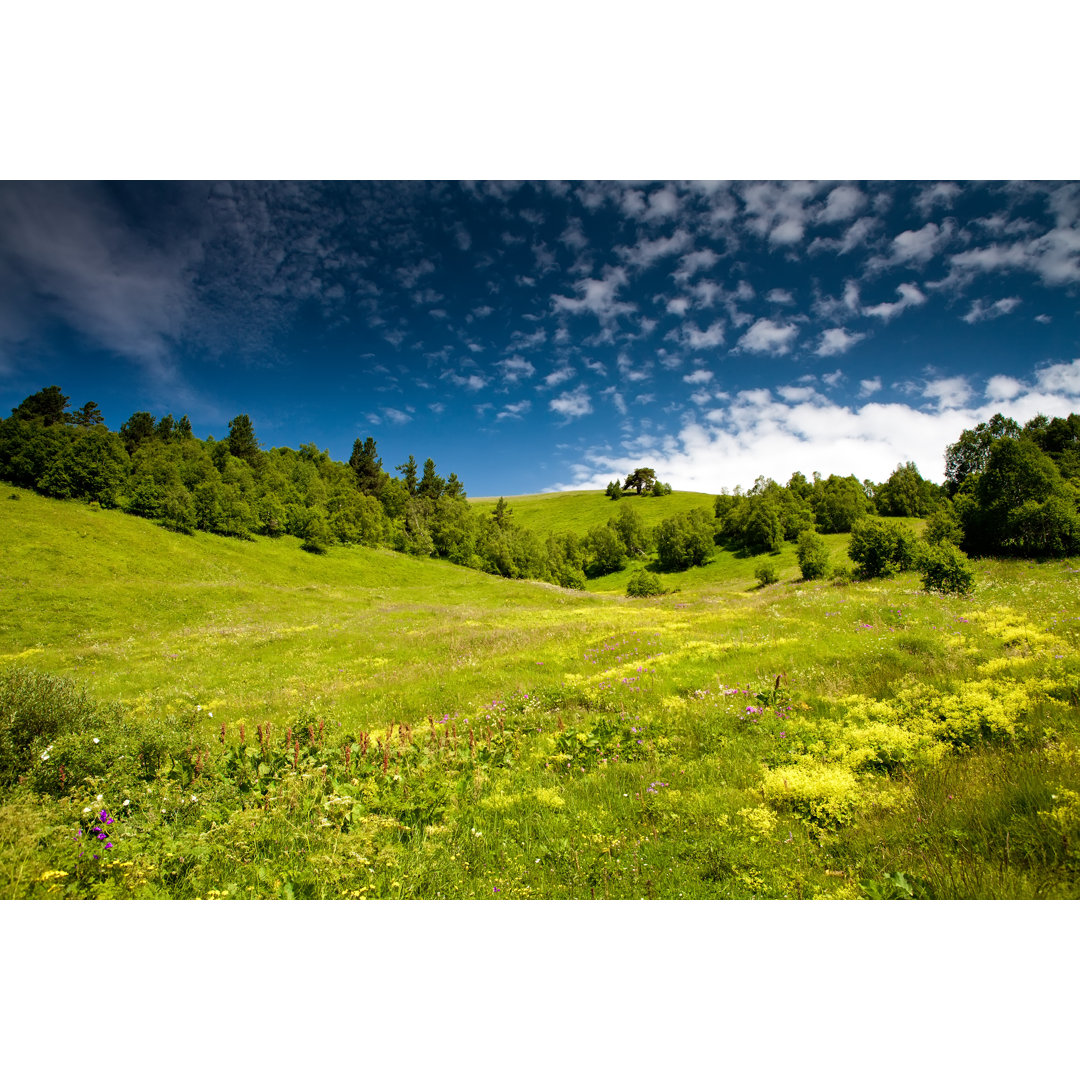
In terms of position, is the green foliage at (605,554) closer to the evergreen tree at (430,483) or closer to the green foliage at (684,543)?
the green foliage at (684,543)

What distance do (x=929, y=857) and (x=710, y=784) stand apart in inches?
76.1

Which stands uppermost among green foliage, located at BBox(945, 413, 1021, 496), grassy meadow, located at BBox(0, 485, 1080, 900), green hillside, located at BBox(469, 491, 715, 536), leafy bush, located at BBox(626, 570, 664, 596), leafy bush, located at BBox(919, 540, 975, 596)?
green hillside, located at BBox(469, 491, 715, 536)

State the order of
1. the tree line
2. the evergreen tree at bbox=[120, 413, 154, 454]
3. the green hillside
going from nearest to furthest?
1. the tree line
2. the evergreen tree at bbox=[120, 413, 154, 454]
3. the green hillside

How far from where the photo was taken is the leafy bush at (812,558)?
167 feet

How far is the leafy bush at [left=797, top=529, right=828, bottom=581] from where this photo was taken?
167 feet

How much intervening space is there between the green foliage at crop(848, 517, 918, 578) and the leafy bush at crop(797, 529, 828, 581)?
23.1 m

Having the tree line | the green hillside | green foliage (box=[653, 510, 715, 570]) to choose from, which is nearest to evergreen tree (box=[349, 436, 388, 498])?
the tree line

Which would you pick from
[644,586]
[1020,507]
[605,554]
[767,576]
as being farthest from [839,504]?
[1020,507]

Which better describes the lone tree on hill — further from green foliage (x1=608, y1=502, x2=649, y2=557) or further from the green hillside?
green foliage (x1=608, y1=502, x2=649, y2=557)

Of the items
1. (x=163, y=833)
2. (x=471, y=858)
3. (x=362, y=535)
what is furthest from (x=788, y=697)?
(x=362, y=535)

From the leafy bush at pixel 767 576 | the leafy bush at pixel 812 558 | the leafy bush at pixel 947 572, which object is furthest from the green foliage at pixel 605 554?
the leafy bush at pixel 947 572

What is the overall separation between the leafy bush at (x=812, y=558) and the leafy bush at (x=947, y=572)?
37.7 m

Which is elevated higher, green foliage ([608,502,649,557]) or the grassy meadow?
green foliage ([608,502,649,557])

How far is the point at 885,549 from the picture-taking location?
28.0m
